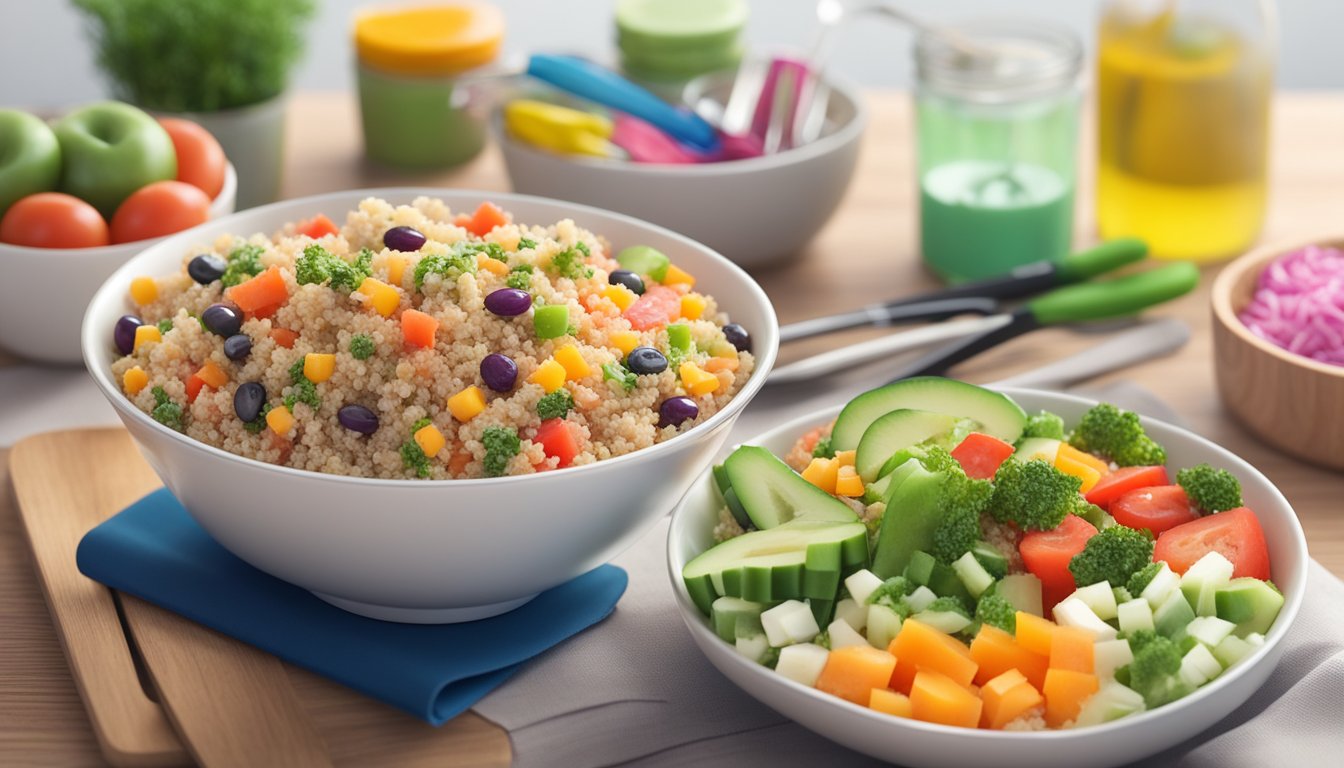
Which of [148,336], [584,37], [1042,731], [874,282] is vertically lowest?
[584,37]

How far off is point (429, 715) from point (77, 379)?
1108mm

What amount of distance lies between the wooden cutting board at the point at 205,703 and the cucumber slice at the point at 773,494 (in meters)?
0.37

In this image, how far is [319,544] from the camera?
1583 millimetres

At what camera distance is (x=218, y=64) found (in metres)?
2.81

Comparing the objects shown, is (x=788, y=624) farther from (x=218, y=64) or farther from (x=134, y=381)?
(x=218, y=64)

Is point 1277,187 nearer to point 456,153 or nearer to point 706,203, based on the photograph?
point 706,203

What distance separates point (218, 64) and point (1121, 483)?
1882 mm

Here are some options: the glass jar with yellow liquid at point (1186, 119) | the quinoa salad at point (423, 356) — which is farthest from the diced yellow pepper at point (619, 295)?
the glass jar with yellow liquid at point (1186, 119)

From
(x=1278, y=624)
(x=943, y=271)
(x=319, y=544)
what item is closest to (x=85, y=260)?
(x=319, y=544)

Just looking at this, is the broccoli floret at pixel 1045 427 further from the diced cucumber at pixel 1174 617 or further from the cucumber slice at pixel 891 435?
the diced cucumber at pixel 1174 617

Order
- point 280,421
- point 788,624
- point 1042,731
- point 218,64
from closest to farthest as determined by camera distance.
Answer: point 1042,731
point 788,624
point 280,421
point 218,64

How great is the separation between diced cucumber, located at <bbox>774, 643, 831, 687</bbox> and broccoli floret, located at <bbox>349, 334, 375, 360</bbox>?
0.56 m

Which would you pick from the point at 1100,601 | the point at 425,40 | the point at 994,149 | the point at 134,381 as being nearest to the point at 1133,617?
the point at 1100,601

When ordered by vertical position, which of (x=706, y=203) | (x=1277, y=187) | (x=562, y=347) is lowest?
(x=1277, y=187)
